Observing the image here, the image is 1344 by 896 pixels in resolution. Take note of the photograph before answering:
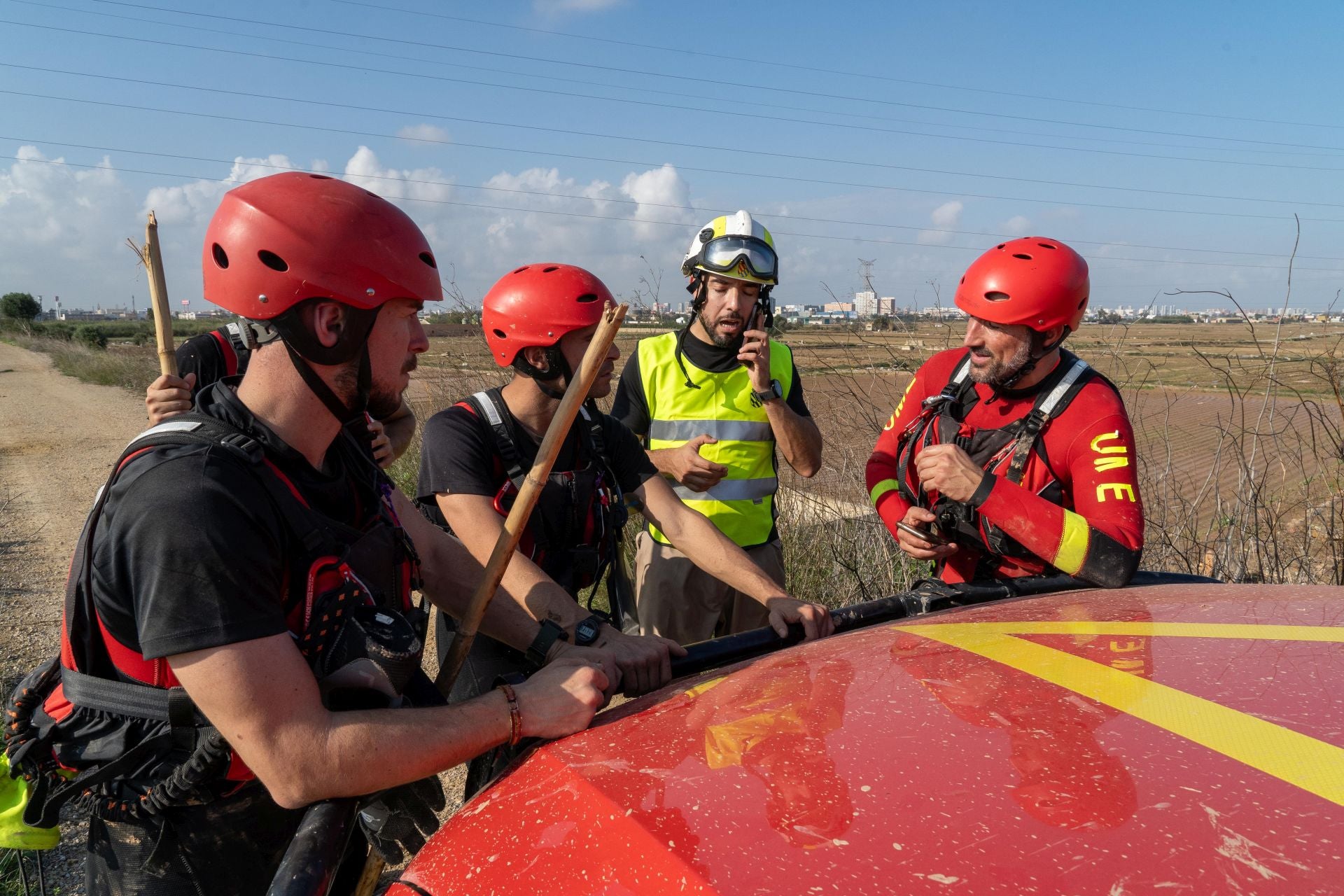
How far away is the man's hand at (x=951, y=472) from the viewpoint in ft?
9.88

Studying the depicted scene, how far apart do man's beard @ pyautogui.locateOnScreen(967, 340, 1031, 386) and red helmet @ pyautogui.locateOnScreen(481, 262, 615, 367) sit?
1.44 m

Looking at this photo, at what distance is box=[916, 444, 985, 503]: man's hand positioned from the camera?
3.01 metres

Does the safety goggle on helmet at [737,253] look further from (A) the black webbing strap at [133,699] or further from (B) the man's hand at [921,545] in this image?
(A) the black webbing strap at [133,699]

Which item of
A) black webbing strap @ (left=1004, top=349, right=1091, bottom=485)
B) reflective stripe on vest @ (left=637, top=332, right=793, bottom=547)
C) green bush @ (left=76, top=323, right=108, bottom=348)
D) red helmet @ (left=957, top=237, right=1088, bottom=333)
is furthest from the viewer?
green bush @ (left=76, top=323, right=108, bottom=348)

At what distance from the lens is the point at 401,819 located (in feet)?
5.42

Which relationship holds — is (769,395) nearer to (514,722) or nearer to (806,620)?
(806,620)

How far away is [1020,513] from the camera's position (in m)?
2.87

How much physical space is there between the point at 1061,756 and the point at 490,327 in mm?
2471

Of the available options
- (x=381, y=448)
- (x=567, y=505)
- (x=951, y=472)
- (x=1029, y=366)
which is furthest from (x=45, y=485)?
(x=1029, y=366)

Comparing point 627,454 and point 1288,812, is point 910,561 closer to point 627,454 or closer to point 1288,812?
point 627,454

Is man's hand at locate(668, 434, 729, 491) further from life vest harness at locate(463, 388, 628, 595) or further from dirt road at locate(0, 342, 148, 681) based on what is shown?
→ dirt road at locate(0, 342, 148, 681)

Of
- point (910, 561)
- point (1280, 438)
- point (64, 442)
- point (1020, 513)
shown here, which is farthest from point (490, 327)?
point (64, 442)

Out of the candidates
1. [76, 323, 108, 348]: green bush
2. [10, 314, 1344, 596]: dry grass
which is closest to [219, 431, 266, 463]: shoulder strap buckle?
[10, 314, 1344, 596]: dry grass

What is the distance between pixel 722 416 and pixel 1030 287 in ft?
5.04
